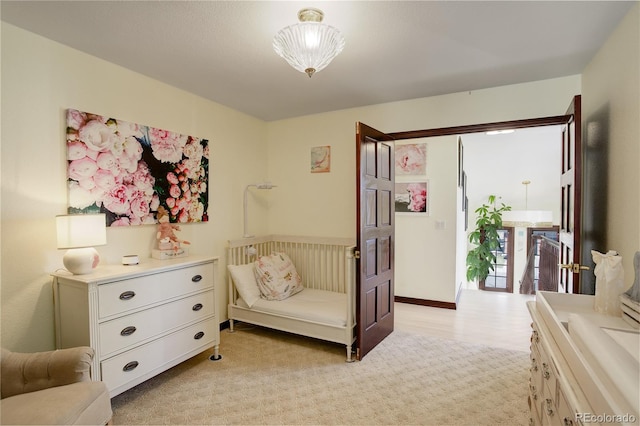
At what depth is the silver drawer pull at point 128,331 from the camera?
203 cm

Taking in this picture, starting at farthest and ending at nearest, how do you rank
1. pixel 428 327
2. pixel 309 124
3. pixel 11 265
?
pixel 309 124
pixel 428 327
pixel 11 265

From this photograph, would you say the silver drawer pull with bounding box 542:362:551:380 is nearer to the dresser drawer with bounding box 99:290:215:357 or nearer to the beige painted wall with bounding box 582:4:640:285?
the beige painted wall with bounding box 582:4:640:285

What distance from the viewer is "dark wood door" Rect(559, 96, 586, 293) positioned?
203cm

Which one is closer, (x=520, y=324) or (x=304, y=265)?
(x=520, y=324)

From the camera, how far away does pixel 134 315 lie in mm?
2090

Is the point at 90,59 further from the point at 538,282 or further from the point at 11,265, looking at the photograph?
the point at 538,282

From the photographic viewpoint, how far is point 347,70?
251cm

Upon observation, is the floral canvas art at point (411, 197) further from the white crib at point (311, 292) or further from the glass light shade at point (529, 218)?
the glass light shade at point (529, 218)

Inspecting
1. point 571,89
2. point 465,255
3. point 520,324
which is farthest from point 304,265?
point 465,255

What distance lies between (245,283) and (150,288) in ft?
3.59

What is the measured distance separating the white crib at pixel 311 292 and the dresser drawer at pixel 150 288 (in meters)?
0.73

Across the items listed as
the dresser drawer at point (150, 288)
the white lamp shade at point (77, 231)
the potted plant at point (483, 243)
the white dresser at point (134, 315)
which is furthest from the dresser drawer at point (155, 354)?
the potted plant at point (483, 243)

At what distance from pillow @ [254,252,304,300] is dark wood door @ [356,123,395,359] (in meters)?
0.88

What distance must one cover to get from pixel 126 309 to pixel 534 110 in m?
3.51
